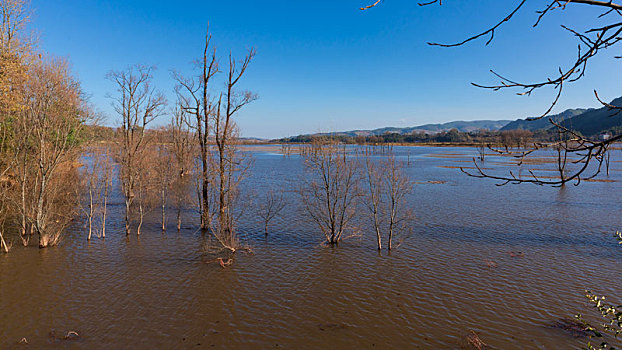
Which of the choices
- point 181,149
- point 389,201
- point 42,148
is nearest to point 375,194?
point 389,201

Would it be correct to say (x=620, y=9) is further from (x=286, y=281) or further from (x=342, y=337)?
(x=286, y=281)

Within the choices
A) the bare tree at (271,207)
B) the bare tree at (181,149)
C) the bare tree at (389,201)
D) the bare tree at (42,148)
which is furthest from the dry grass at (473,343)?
the bare tree at (181,149)

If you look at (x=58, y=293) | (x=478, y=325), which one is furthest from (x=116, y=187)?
(x=478, y=325)

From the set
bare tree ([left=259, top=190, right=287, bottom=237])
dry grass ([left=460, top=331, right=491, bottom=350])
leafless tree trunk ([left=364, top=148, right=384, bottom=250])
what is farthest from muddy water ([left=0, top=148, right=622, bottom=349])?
bare tree ([left=259, top=190, right=287, bottom=237])

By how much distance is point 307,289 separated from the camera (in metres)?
14.3

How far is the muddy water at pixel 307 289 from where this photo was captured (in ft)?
35.4

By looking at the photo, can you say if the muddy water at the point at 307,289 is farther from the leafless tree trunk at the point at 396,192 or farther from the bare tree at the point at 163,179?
the bare tree at the point at 163,179

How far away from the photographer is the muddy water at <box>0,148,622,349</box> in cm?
1079

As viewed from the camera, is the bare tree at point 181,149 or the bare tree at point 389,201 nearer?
the bare tree at point 389,201

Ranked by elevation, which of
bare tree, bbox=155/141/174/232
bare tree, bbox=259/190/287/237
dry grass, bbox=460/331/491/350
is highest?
bare tree, bbox=155/141/174/232

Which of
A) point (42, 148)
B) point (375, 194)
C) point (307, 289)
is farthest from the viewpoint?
point (375, 194)

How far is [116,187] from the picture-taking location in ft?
126

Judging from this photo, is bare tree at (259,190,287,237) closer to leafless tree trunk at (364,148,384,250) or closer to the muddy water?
the muddy water

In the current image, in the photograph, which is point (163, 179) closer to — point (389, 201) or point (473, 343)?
point (389, 201)
